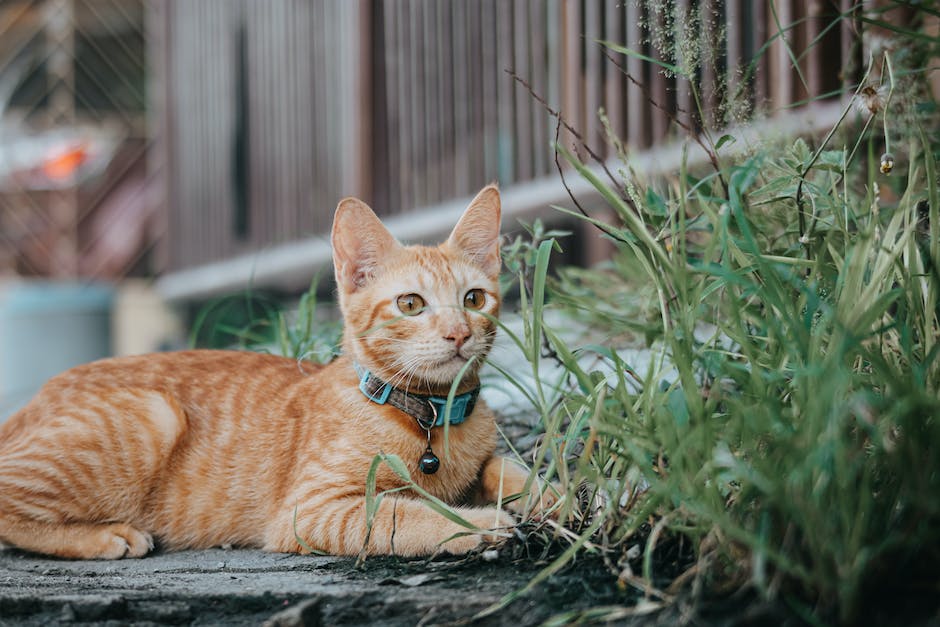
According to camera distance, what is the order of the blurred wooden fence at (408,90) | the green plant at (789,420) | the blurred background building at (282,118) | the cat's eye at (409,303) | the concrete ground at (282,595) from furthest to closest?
the blurred background building at (282,118) < the blurred wooden fence at (408,90) < the cat's eye at (409,303) < the concrete ground at (282,595) < the green plant at (789,420)

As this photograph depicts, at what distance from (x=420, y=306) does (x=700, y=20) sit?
834mm

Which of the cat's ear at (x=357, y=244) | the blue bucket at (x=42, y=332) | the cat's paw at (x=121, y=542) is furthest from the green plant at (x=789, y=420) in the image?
the blue bucket at (x=42, y=332)

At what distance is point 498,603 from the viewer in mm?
1312

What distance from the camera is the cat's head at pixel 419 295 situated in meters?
1.89

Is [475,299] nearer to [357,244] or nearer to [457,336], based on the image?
[457,336]

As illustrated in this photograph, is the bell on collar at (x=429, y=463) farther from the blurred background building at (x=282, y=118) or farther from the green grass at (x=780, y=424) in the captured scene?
the blurred background building at (x=282, y=118)

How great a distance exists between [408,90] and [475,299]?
2.76 m

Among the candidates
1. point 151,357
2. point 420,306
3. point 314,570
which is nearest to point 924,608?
point 314,570

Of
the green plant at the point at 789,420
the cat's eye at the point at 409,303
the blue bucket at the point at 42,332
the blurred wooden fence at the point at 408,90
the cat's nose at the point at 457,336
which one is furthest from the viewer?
the blue bucket at the point at 42,332

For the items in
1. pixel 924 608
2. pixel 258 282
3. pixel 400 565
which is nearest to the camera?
pixel 924 608

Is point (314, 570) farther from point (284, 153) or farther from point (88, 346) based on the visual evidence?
point (88, 346)

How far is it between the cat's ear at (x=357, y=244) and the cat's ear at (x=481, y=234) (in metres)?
0.16

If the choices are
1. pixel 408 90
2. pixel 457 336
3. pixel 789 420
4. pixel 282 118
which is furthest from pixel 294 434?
pixel 282 118

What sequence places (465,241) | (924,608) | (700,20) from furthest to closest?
(465,241) < (700,20) < (924,608)
